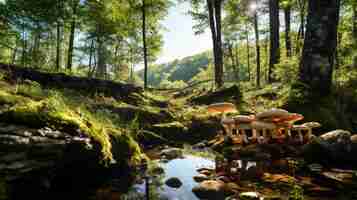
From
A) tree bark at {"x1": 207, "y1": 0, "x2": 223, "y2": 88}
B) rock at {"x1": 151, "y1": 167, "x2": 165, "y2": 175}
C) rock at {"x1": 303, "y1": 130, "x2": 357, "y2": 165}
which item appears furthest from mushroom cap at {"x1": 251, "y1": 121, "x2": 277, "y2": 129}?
tree bark at {"x1": 207, "y1": 0, "x2": 223, "y2": 88}

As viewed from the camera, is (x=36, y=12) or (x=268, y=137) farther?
(x=36, y=12)

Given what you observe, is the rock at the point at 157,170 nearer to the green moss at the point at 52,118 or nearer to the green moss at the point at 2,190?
the green moss at the point at 52,118

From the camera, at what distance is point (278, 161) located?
544 cm

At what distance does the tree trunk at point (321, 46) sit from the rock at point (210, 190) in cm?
540

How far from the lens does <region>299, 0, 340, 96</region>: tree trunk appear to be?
7.90 meters

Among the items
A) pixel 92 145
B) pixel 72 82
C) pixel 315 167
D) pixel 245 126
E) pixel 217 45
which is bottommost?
pixel 315 167

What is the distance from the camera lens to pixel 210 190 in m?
3.85

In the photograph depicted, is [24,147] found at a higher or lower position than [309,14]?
lower

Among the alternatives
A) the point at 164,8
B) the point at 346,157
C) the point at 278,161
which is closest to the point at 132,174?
the point at 278,161

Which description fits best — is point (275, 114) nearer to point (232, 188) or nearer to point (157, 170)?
point (232, 188)

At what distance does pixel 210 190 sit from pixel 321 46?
6.28 metres

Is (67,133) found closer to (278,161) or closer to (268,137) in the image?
(278,161)

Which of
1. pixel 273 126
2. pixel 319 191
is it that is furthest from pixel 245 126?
pixel 319 191

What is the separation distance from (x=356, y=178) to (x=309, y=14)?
222 inches
